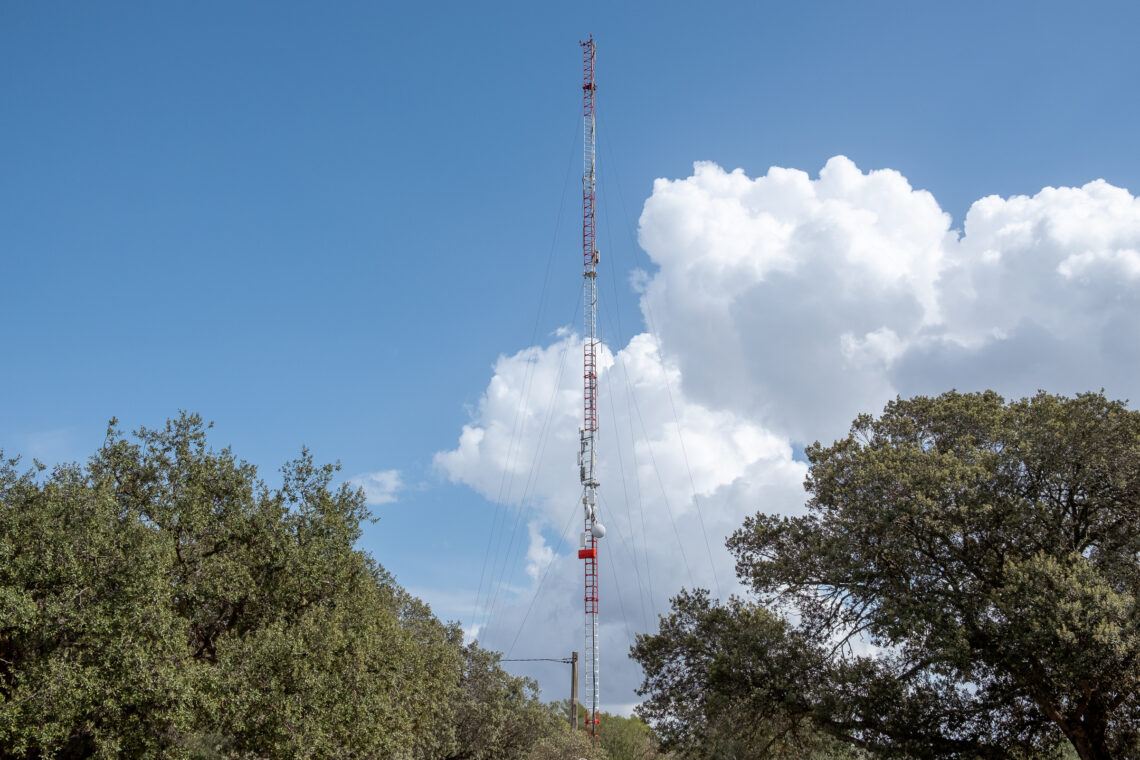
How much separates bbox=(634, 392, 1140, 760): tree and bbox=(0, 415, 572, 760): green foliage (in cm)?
1063

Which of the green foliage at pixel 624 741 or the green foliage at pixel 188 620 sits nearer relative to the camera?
the green foliage at pixel 188 620

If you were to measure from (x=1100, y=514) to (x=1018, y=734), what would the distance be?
22.0 feet

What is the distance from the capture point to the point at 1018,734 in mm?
24078

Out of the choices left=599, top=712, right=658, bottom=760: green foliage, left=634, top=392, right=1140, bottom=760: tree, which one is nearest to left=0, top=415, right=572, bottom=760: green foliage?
left=634, top=392, right=1140, bottom=760: tree

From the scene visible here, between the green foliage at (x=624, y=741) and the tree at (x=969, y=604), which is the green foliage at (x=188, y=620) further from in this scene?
the green foliage at (x=624, y=741)

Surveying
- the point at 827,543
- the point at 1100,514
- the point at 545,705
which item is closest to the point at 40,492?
the point at 827,543

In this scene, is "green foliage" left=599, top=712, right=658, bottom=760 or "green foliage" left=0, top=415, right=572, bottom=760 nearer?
→ "green foliage" left=0, top=415, right=572, bottom=760

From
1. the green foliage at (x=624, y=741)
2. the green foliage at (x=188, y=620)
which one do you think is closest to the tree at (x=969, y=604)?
the green foliage at (x=188, y=620)

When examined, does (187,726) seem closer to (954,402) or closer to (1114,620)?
(1114,620)

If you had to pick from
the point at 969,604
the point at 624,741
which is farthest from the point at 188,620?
the point at 624,741

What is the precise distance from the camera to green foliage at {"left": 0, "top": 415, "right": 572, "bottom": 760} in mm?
18234

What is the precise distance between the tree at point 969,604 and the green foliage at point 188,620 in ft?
34.9

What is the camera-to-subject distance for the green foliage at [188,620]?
1823cm

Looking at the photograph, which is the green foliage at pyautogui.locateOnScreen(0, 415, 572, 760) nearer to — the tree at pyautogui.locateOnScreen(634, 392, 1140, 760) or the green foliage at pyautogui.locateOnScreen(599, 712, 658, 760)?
the tree at pyautogui.locateOnScreen(634, 392, 1140, 760)
